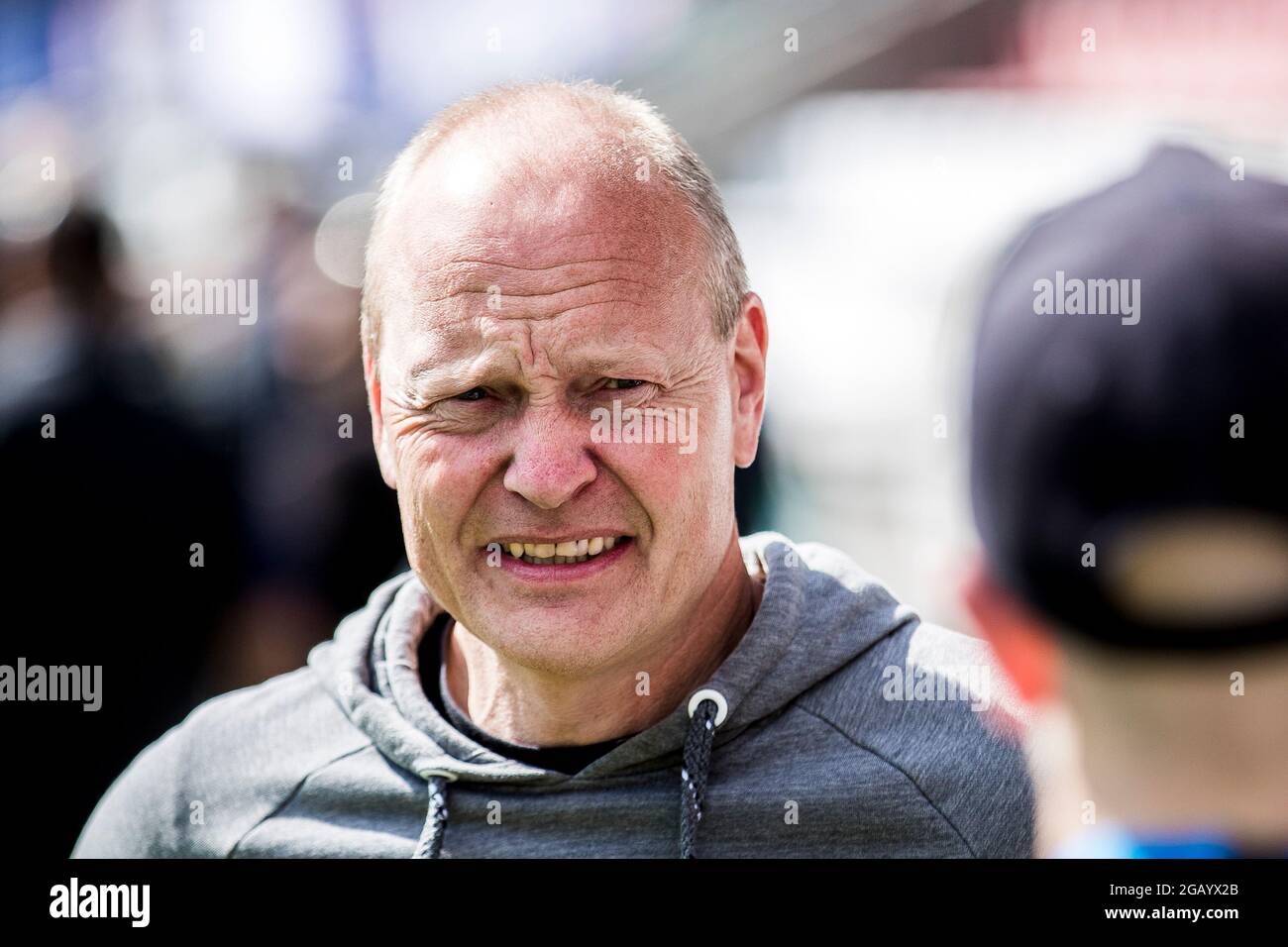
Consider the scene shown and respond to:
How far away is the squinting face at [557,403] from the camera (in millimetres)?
1853

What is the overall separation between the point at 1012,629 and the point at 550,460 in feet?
2.53

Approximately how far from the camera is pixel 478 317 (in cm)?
186

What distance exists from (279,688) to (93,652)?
Answer: 36cm

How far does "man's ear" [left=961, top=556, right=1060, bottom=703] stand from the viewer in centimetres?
119

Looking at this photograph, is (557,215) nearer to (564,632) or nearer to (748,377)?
(748,377)

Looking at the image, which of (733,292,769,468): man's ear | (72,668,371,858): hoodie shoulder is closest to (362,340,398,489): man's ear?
(72,668,371,858): hoodie shoulder

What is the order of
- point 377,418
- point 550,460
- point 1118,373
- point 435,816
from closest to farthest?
point 1118,373, point 550,460, point 435,816, point 377,418

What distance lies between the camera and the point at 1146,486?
123 cm

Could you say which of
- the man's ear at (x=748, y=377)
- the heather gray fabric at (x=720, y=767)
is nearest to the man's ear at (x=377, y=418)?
the heather gray fabric at (x=720, y=767)

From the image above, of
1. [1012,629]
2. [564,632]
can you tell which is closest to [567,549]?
[564,632]

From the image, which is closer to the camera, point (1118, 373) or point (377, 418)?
point (1118, 373)
